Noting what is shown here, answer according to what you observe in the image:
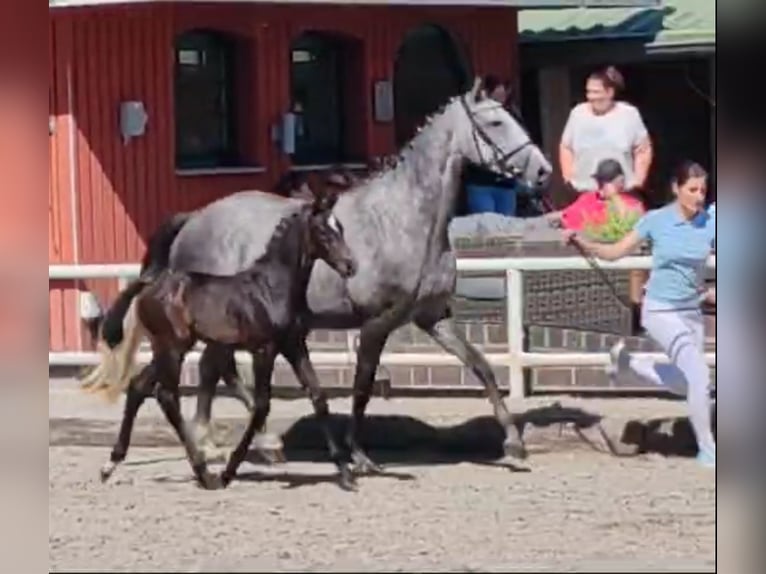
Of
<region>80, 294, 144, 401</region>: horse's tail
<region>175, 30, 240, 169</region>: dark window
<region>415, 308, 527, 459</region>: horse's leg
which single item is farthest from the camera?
<region>175, 30, 240, 169</region>: dark window

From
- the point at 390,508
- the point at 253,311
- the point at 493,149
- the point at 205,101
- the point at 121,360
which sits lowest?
the point at 390,508

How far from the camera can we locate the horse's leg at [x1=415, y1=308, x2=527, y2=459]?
9203mm

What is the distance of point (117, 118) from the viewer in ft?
41.5

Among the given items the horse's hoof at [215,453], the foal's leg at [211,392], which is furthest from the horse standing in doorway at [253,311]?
the horse's hoof at [215,453]

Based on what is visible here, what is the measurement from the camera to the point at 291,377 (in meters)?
10.6

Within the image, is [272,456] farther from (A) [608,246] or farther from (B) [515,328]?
(A) [608,246]

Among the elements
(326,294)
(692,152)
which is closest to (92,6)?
(326,294)

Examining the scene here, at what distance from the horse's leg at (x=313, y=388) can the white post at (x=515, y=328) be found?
1557 millimetres

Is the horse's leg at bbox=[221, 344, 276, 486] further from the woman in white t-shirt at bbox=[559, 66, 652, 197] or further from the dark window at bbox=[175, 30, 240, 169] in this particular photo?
the dark window at bbox=[175, 30, 240, 169]

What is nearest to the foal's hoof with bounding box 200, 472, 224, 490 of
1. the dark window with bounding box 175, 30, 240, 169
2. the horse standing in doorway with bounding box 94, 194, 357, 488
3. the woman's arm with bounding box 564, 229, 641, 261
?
the horse standing in doorway with bounding box 94, 194, 357, 488

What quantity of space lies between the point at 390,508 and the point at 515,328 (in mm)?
1997

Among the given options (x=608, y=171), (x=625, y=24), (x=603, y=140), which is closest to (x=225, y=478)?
(x=608, y=171)

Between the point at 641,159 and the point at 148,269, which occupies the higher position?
the point at 641,159

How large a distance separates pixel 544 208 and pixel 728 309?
9526mm
